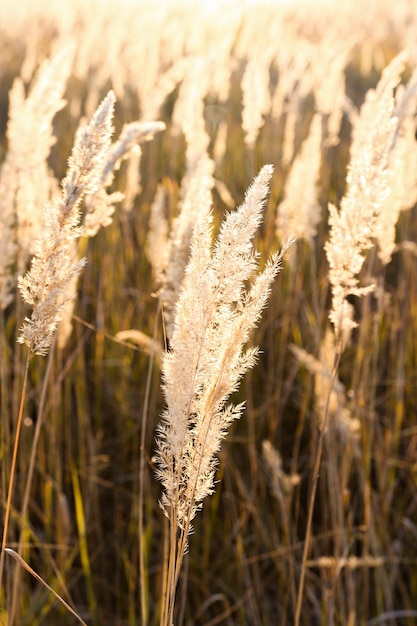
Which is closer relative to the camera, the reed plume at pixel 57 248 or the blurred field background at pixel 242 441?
the reed plume at pixel 57 248

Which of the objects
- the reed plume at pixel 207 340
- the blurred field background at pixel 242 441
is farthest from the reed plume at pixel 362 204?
the blurred field background at pixel 242 441

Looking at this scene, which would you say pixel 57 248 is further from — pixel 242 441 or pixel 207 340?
pixel 242 441

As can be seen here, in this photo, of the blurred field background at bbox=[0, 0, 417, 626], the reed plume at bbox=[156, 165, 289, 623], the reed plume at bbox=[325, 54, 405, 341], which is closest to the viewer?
the reed plume at bbox=[156, 165, 289, 623]

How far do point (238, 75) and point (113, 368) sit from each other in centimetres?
550

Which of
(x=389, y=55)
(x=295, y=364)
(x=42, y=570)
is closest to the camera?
(x=42, y=570)

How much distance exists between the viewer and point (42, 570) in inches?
74.9

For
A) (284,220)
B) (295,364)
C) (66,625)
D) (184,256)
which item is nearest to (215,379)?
(184,256)

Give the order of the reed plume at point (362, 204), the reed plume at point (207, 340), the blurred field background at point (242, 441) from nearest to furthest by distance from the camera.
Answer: the reed plume at point (207, 340) → the reed plume at point (362, 204) → the blurred field background at point (242, 441)

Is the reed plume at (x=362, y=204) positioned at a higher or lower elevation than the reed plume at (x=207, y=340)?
higher

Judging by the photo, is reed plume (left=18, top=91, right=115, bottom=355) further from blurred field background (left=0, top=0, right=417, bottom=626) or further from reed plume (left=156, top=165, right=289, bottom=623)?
blurred field background (left=0, top=0, right=417, bottom=626)

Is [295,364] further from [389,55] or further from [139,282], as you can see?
[389,55]

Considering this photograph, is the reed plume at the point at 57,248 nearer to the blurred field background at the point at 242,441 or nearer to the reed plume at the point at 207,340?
the reed plume at the point at 207,340

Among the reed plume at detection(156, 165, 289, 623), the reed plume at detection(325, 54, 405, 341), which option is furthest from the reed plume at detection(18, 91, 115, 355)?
the reed plume at detection(325, 54, 405, 341)

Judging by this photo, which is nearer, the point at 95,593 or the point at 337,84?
the point at 95,593
